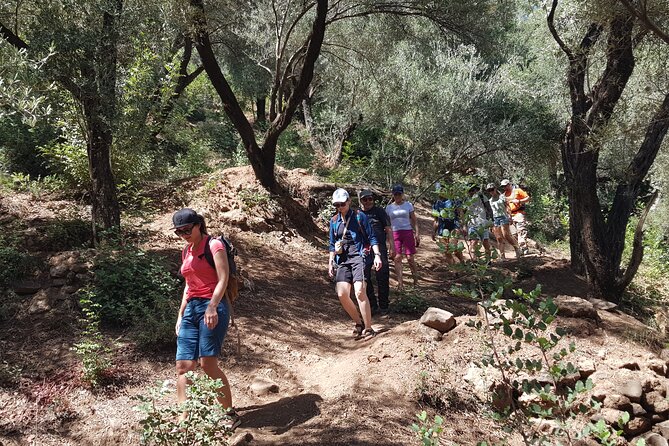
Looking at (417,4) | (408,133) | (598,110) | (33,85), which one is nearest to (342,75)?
(408,133)

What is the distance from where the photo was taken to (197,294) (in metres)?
4.08

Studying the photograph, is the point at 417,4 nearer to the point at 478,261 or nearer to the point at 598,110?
Result: the point at 598,110

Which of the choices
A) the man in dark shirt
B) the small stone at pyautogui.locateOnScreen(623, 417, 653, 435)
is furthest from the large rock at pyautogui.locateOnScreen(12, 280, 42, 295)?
the small stone at pyautogui.locateOnScreen(623, 417, 653, 435)

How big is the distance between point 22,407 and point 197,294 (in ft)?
6.07

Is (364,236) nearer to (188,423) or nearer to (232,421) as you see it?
(232,421)

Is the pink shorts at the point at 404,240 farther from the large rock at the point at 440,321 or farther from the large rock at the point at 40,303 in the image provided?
the large rock at the point at 40,303

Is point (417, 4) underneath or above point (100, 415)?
above

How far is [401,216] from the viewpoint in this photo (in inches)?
326

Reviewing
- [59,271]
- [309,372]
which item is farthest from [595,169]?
[59,271]

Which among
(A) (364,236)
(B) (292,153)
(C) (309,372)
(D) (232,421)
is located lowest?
(C) (309,372)

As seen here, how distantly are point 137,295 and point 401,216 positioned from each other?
167 inches

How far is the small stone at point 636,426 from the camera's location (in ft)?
15.4

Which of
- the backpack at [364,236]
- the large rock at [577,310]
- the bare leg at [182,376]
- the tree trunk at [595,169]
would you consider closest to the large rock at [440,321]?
the backpack at [364,236]

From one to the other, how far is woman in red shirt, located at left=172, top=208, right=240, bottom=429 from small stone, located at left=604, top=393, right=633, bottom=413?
132 inches
